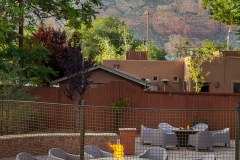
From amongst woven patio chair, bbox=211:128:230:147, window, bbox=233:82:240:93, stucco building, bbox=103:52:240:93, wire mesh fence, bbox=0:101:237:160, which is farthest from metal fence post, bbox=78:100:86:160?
window, bbox=233:82:240:93

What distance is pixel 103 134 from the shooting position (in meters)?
16.0

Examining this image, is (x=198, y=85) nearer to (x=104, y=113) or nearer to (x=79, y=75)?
(x=79, y=75)

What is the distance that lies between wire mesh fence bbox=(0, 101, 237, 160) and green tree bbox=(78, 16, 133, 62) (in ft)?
143

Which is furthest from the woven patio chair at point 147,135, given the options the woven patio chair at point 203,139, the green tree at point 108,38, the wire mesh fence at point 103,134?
the green tree at point 108,38

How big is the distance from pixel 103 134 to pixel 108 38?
63.5 m

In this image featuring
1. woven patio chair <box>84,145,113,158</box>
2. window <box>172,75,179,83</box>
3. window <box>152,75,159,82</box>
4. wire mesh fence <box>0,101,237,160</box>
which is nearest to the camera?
woven patio chair <box>84,145,113,158</box>

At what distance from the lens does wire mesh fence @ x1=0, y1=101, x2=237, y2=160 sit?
13805 millimetres

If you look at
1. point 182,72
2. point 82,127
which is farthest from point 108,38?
point 82,127

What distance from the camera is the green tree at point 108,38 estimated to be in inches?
2759

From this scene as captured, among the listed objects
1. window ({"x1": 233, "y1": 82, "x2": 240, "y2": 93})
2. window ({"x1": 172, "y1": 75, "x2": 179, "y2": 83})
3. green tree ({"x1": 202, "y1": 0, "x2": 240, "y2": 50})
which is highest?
green tree ({"x1": 202, "y1": 0, "x2": 240, "y2": 50})

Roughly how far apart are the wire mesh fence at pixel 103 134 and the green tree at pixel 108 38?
4363 centimetres

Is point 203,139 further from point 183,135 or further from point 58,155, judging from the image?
point 58,155

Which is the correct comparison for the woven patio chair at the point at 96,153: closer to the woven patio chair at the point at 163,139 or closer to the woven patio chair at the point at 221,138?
the woven patio chair at the point at 163,139

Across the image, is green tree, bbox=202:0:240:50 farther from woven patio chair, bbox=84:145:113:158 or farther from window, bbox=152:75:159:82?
woven patio chair, bbox=84:145:113:158
